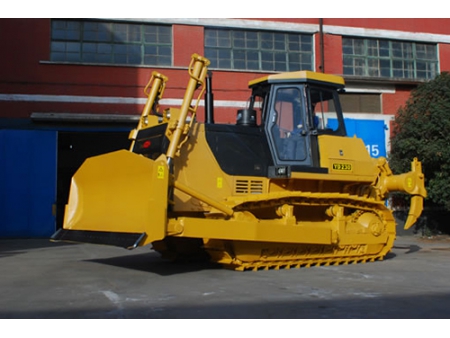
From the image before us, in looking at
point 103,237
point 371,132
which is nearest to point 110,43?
point 371,132

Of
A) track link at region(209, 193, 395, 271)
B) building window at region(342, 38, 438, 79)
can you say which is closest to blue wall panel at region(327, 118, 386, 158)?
building window at region(342, 38, 438, 79)

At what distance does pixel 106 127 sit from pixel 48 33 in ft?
11.1

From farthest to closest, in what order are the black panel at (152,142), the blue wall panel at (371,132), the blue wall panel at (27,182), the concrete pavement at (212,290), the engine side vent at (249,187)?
the blue wall panel at (371,132)
the blue wall panel at (27,182)
the engine side vent at (249,187)
the black panel at (152,142)
the concrete pavement at (212,290)

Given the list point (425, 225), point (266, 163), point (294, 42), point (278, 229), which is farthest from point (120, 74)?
point (425, 225)

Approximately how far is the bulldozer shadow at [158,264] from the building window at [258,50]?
892 cm

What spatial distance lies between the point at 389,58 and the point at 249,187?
12.4 metres

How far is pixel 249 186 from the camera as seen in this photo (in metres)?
8.78

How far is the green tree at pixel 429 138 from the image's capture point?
15.6m

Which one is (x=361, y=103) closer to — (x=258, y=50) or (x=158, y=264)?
(x=258, y=50)

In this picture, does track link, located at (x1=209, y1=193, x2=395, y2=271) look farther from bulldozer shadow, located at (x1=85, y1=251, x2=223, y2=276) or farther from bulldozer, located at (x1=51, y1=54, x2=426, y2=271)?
bulldozer shadow, located at (x1=85, y1=251, x2=223, y2=276)

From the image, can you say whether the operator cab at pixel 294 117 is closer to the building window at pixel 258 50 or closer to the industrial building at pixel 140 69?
the industrial building at pixel 140 69

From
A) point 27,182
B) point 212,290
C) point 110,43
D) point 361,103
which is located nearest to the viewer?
point 212,290

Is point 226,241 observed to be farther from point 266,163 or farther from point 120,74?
point 120,74

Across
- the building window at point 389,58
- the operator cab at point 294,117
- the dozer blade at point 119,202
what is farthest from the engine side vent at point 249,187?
the building window at point 389,58
